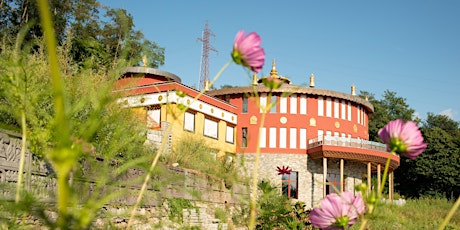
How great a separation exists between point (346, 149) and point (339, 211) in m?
25.0

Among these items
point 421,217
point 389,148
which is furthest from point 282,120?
point 389,148

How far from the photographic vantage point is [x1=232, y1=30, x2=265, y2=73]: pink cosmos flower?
1049mm

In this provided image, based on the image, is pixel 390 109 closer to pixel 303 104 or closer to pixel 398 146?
pixel 303 104

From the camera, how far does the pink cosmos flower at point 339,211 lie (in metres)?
1.09

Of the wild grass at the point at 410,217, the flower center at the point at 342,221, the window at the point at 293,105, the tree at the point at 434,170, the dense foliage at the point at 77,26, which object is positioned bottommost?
the wild grass at the point at 410,217

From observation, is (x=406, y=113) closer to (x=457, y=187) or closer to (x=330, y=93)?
(x=457, y=187)

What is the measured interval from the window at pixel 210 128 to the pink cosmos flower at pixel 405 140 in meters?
22.0

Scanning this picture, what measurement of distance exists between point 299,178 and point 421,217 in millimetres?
9106

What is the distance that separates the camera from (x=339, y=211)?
1.09 m

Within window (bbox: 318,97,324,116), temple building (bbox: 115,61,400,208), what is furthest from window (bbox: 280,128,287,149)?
window (bbox: 318,97,324,116)

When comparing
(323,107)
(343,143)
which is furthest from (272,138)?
(343,143)

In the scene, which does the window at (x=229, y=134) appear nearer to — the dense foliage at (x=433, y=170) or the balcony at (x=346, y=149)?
the balcony at (x=346, y=149)

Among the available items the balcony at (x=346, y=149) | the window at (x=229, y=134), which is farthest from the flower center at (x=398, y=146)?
the balcony at (x=346, y=149)

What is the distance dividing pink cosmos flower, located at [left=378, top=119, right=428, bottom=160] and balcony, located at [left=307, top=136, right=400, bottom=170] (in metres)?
24.3
